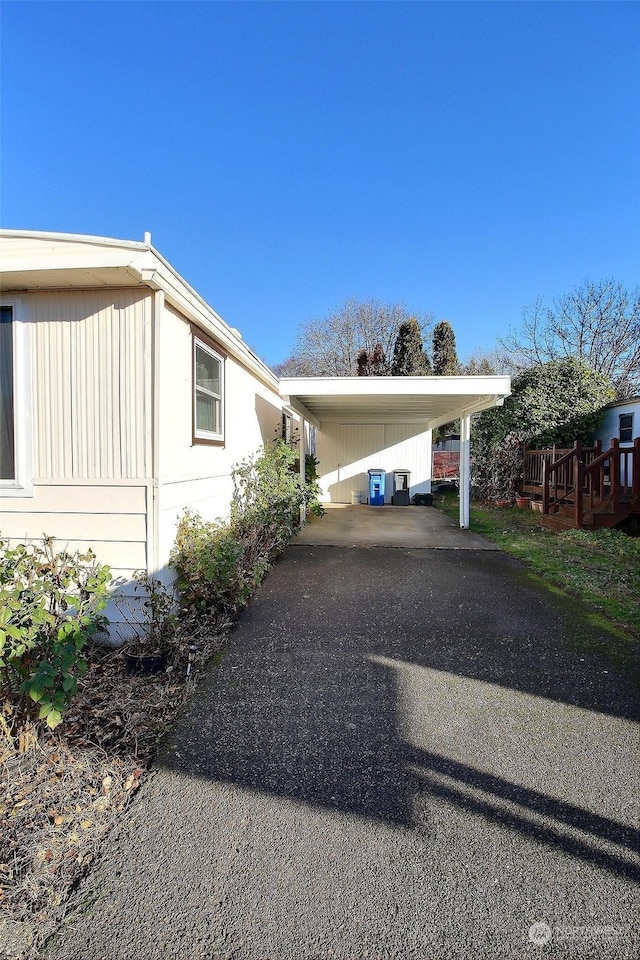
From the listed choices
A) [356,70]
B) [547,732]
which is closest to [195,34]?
[356,70]

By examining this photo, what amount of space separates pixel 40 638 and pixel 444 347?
2155 cm

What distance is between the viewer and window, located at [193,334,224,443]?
4773 mm

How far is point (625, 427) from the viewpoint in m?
11.1

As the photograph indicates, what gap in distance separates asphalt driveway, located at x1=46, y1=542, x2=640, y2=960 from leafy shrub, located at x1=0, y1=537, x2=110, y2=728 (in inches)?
26.3

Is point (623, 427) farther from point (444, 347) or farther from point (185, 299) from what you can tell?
point (444, 347)

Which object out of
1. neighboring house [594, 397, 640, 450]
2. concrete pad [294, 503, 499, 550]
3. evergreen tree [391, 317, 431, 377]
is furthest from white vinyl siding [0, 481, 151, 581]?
evergreen tree [391, 317, 431, 377]

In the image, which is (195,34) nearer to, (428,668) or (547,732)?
(428,668)

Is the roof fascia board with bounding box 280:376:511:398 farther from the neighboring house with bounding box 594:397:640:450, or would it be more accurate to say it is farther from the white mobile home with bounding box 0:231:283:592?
the neighboring house with bounding box 594:397:640:450

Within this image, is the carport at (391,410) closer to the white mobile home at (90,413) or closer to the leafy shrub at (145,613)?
the white mobile home at (90,413)

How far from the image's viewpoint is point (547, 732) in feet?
8.49

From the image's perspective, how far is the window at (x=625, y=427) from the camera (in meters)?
10.9

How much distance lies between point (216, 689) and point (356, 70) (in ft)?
32.7

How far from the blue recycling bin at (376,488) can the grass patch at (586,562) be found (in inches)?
133

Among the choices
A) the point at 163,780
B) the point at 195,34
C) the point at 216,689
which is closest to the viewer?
the point at 163,780
